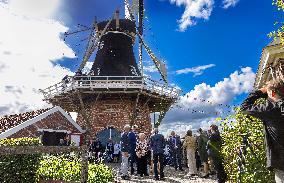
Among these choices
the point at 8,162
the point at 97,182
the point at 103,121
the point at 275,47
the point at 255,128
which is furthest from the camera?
the point at 103,121

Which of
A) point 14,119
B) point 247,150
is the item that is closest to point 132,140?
point 247,150

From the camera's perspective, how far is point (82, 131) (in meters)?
24.8

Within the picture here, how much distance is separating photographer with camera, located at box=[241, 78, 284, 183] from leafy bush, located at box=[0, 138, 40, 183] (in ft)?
18.7

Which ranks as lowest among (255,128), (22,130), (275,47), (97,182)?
(97,182)

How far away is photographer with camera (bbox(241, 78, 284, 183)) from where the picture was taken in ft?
12.0

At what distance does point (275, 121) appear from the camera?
3.73 metres

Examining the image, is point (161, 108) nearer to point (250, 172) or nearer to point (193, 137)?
point (193, 137)

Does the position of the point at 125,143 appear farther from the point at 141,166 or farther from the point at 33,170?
the point at 33,170

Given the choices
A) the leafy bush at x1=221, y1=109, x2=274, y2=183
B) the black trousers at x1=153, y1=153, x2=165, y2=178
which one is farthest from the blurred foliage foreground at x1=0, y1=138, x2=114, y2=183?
the leafy bush at x1=221, y1=109, x2=274, y2=183

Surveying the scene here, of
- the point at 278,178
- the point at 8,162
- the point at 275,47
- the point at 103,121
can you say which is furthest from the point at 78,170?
the point at 103,121

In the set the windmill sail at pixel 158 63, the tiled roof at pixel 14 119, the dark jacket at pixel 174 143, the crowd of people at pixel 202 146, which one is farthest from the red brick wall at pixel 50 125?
the dark jacket at pixel 174 143

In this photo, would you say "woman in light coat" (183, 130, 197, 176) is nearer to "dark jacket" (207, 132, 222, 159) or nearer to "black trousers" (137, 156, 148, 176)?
"black trousers" (137, 156, 148, 176)

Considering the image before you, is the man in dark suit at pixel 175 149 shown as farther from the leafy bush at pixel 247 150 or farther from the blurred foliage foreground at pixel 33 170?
the leafy bush at pixel 247 150

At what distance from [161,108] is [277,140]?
24.4m
